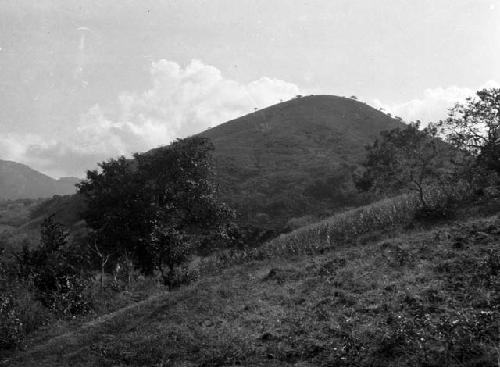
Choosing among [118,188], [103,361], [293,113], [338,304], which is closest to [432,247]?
[338,304]

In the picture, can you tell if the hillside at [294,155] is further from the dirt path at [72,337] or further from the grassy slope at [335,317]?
the dirt path at [72,337]

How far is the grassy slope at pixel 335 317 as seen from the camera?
10383 mm

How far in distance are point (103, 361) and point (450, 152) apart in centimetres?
2655

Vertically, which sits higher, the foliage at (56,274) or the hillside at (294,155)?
the hillside at (294,155)


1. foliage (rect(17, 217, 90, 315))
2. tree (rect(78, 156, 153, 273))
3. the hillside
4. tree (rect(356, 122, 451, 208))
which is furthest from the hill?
foliage (rect(17, 217, 90, 315))

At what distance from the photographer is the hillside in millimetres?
65312

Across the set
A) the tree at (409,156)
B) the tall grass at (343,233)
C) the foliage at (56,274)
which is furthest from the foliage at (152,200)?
the tree at (409,156)

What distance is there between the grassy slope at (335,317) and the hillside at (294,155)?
127 ft

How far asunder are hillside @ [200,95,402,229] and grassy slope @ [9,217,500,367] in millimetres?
38707

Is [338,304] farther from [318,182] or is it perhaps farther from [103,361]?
[318,182]

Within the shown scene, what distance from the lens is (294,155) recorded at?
8800cm

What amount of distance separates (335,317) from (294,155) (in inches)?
2965

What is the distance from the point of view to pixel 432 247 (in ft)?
61.9

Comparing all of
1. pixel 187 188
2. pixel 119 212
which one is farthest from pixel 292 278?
pixel 119 212
